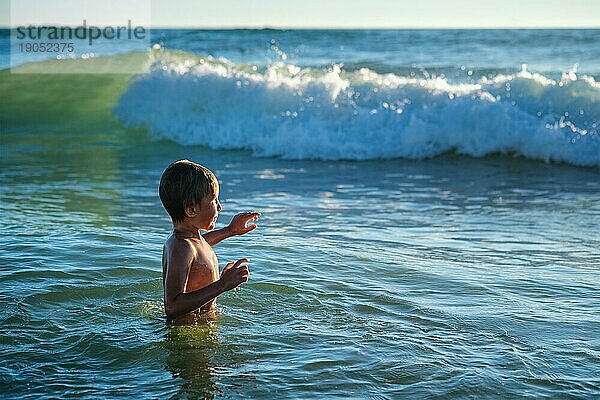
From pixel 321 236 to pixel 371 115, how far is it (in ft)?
25.2

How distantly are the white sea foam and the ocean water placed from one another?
1.7 inches

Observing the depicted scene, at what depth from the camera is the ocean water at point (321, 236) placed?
390 cm

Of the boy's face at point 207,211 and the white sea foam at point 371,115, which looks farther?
the white sea foam at point 371,115

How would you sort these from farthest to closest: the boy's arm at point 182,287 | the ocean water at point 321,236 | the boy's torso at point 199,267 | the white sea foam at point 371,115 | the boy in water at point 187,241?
the white sea foam at point 371,115 < the boy's torso at point 199,267 < the boy in water at point 187,241 < the boy's arm at point 182,287 < the ocean water at point 321,236

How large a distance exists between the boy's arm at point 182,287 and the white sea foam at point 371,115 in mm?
8894

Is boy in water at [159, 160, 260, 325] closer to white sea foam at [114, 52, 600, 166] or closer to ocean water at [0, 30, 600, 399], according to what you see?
ocean water at [0, 30, 600, 399]

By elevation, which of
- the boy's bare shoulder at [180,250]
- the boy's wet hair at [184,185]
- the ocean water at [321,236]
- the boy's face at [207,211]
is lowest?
the ocean water at [321,236]

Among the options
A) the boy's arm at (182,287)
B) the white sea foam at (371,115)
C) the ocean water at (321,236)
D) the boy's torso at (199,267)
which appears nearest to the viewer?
the ocean water at (321,236)

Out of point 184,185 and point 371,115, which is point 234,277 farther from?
point 371,115

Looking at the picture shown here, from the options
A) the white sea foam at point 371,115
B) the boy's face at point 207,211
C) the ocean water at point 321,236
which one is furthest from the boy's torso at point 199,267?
the white sea foam at point 371,115

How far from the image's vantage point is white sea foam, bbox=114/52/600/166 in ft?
43.4

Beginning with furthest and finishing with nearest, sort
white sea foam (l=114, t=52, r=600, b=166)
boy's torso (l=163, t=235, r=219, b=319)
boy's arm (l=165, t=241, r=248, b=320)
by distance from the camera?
1. white sea foam (l=114, t=52, r=600, b=166)
2. boy's torso (l=163, t=235, r=219, b=319)
3. boy's arm (l=165, t=241, r=248, b=320)

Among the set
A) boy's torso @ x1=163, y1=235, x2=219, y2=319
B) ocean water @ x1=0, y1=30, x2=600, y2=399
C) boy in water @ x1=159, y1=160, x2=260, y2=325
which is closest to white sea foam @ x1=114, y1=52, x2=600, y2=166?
ocean water @ x1=0, y1=30, x2=600, y2=399

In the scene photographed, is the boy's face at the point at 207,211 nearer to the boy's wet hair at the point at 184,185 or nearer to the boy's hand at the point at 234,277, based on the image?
the boy's wet hair at the point at 184,185
